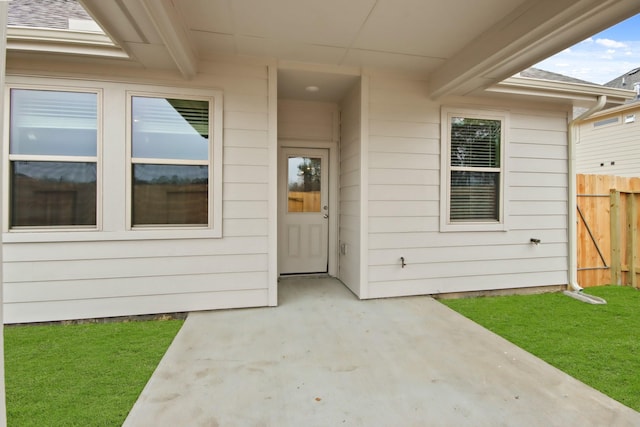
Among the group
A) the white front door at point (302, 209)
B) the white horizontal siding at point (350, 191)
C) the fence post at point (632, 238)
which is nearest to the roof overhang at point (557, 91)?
the fence post at point (632, 238)

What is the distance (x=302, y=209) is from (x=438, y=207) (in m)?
1.89

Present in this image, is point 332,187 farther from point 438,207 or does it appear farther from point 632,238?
point 632,238

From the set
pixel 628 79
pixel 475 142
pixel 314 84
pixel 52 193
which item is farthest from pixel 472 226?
pixel 628 79

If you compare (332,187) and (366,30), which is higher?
(366,30)

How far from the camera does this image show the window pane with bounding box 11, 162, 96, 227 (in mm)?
3047

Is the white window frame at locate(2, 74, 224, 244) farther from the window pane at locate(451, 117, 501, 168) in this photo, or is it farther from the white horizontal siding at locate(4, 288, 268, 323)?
the window pane at locate(451, 117, 501, 168)

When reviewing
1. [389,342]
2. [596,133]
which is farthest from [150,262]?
[596,133]

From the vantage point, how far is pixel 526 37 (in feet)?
8.54

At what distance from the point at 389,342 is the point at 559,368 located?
3.96ft

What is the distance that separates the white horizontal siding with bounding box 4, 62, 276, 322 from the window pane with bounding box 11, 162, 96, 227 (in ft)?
0.60

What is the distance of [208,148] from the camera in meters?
3.38

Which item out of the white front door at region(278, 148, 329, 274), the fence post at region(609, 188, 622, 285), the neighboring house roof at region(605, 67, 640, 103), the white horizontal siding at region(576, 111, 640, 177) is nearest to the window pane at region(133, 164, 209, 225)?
the white front door at region(278, 148, 329, 274)

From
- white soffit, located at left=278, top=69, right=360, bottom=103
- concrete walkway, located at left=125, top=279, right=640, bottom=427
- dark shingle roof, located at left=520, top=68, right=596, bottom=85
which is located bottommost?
concrete walkway, located at left=125, top=279, right=640, bottom=427

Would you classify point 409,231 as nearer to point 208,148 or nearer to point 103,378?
point 208,148
